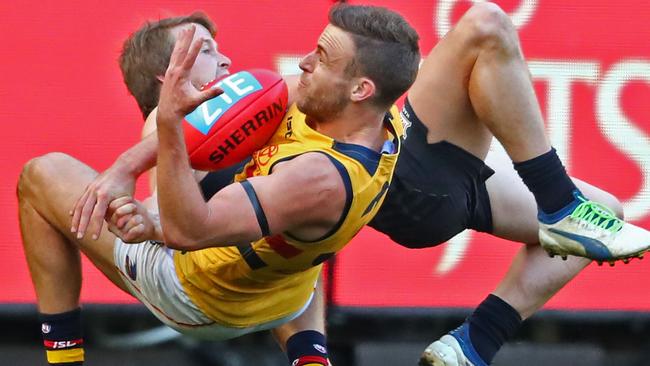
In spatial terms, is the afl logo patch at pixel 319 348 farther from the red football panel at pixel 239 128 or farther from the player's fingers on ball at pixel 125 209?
the player's fingers on ball at pixel 125 209

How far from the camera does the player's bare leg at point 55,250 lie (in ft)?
11.0

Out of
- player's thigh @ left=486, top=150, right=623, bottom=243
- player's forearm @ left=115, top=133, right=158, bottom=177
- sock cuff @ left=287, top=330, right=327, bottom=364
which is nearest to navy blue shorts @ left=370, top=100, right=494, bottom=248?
player's thigh @ left=486, top=150, right=623, bottom=243

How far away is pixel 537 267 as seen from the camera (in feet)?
11.9

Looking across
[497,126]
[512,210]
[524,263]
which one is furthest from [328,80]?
[524,263]

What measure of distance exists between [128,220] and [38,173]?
61 centimetres

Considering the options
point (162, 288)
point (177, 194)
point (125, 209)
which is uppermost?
point (177, 194)

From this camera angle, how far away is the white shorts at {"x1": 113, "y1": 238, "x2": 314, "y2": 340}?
3318 millimetres

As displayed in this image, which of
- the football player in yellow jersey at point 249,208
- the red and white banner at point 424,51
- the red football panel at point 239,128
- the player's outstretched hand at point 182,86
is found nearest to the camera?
the player's outstretched hand at point 182,86

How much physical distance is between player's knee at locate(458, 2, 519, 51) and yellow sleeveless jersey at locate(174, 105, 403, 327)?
284mm

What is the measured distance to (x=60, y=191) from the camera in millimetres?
3330

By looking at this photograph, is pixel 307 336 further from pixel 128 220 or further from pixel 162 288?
pixel 128 220

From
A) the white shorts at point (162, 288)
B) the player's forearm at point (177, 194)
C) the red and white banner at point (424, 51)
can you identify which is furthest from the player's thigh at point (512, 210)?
the player's forearm at point (177, 194)

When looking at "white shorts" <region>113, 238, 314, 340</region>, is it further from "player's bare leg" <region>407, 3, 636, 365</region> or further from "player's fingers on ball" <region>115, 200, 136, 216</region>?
"player's bare leg" <region>407, 3, 636, 365</region>

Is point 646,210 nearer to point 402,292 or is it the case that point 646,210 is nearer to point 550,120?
point 550,120
